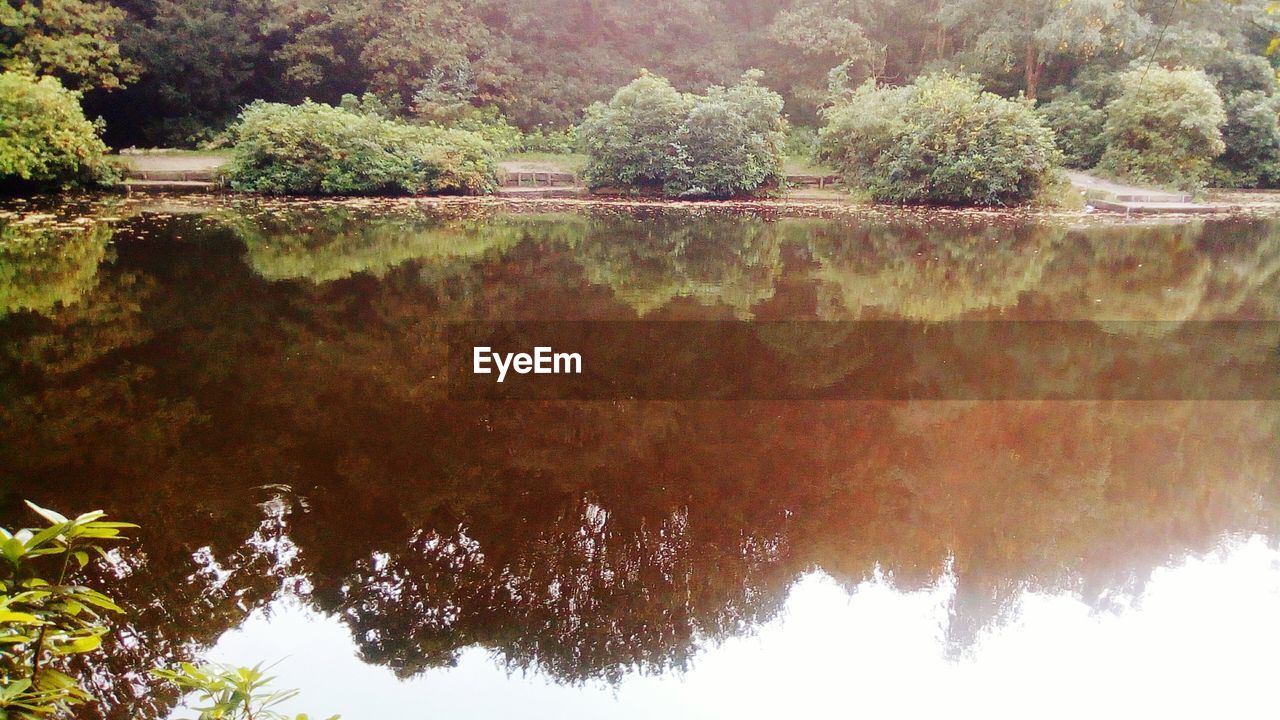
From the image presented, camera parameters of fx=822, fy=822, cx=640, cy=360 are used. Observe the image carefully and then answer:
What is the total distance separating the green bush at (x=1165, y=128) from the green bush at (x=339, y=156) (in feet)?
42.0

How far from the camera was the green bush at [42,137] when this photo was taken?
39.0 ft

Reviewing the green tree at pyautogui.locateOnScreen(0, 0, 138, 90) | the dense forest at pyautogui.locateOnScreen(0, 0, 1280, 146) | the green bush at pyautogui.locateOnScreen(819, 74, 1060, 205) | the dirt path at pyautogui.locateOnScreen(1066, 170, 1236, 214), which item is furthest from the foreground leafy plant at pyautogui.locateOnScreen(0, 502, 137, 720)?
the dirt path at pyautogui.locateOnScreen(1066, 170, 1236, 214)

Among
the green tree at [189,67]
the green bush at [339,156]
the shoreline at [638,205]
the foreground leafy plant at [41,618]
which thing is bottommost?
the foreground leafy plant at [41,618]

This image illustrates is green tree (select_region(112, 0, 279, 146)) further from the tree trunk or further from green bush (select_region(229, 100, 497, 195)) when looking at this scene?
the tree trunk

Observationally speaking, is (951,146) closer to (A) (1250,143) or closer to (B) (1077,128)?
(B) (1077,128)

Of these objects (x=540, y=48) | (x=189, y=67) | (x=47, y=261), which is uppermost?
(x=540, y=48)

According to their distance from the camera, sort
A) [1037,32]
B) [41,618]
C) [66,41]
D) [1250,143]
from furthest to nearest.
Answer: [1037,32], [1250,143], [66,41], [41,618]

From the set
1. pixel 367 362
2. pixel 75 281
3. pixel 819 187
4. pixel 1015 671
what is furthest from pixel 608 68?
pixel 1015 671

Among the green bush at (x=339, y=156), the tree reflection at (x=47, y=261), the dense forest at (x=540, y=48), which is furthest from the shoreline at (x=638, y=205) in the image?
the dense forest at (x=540, y=48)

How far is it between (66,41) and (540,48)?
9.57 metres

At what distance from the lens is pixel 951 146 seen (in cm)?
1418

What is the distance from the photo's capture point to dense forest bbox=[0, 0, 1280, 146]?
16672 mm

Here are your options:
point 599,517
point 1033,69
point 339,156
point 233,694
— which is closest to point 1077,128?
point 1033,69

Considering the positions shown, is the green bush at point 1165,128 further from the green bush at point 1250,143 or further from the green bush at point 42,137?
the green bush at point 42,137
